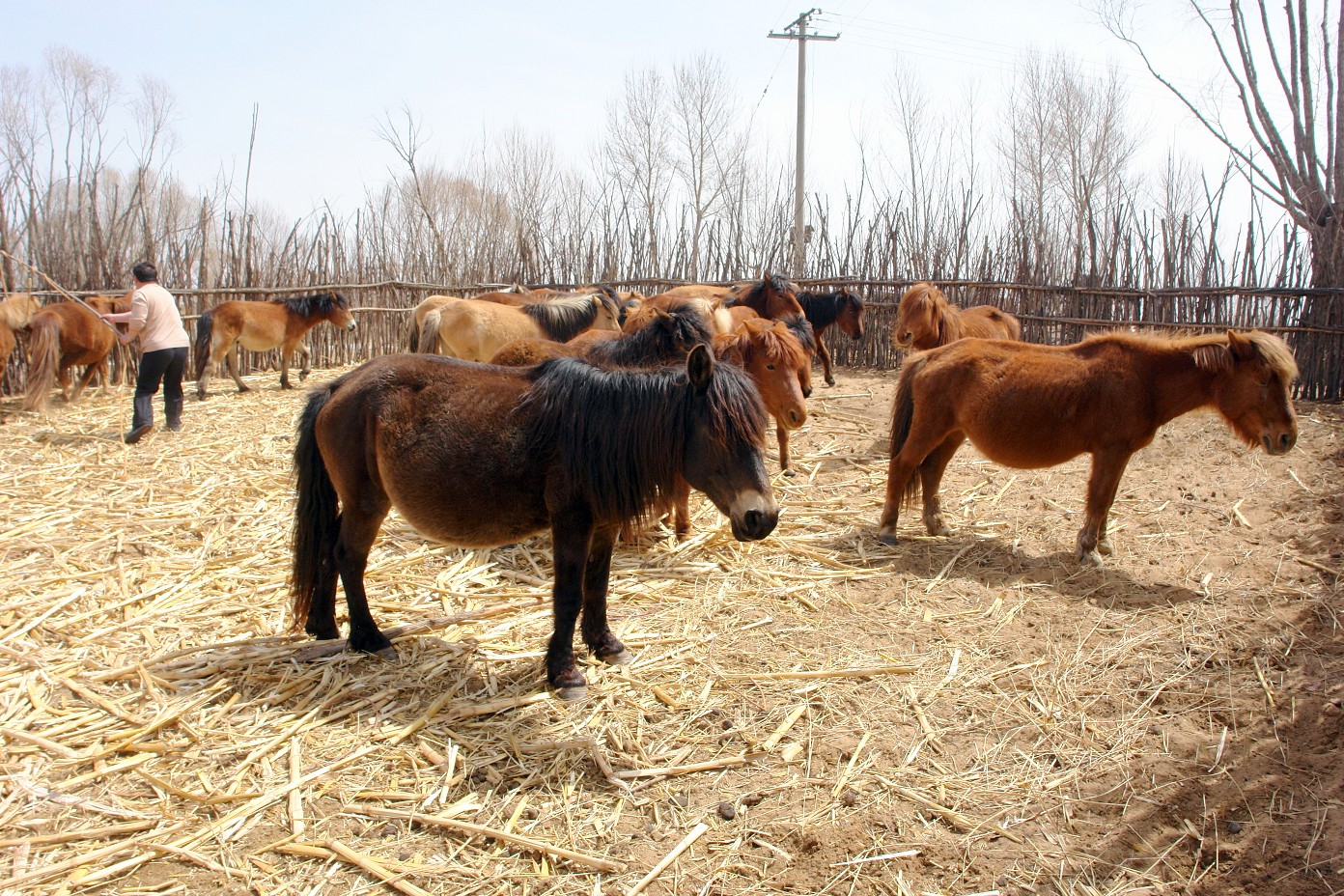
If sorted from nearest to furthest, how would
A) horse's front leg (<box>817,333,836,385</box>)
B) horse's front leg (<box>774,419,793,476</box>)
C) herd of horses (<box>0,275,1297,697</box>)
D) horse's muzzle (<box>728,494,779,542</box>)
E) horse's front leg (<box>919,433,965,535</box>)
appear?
horse's muzzle (<box>728,494,779,542</box>), herd of horses (<box>0,275,1297,697</box>), horse's front leg (<box>919,433,965,535</box>), horse's front leg (<box>774,419,793,476</box>), horse's front leg (<box>817,333,836,385</box>)

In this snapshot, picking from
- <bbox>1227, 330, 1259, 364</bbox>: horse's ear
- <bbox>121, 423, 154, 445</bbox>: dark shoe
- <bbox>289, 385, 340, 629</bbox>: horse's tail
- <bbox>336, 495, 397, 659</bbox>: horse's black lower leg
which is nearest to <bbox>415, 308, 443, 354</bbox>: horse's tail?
<bbox>121, 423, 154, 445</bbox>: dark shoe

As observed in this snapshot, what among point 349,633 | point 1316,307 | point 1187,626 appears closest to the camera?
point 349,633

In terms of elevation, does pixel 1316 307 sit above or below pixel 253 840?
above

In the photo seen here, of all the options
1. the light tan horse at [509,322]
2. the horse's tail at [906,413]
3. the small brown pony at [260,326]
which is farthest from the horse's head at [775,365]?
the small brown pony at [260,326]

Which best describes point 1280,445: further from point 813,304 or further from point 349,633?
point 813,304

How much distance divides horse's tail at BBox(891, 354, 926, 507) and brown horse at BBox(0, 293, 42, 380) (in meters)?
11.6

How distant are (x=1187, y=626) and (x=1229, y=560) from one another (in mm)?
1418

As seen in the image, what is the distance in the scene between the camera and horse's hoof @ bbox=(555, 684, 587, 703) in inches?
160

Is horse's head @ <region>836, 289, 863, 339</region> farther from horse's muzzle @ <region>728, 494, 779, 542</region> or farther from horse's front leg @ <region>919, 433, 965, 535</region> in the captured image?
horse's muzzle @ <region>728, 494, 779, 542</region>

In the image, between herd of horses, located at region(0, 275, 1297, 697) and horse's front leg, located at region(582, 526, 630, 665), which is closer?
herd of horses, located at region(0, 275, 1297, 697)

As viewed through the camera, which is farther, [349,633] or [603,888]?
[349,633]

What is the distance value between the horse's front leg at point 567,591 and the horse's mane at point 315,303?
12410 mm

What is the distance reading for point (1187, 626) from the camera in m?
4.91

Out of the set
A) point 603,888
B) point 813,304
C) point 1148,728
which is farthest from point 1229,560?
point 813,304
